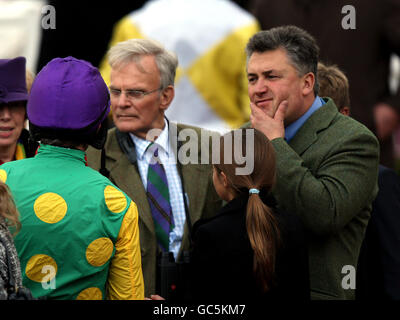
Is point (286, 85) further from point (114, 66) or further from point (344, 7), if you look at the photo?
point (344, 7)

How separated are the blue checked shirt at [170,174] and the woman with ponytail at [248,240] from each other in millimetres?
674

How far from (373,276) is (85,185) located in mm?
1804

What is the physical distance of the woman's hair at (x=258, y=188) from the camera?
3379 millimetres

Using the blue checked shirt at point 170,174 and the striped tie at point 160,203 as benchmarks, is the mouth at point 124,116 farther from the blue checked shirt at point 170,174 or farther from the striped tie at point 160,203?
the striped tie at point 160,203

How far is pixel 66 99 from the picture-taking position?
333cm

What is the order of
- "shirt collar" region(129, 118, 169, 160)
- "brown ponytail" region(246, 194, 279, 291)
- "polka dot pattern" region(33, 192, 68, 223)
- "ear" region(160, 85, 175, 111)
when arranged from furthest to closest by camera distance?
"ear" region(160, 85, 175, 111)
"shirt collar" region(129, 118, 169, 160)
"brown ponytail" region(246, 194, 279, 291)
"polka dot pattern" region(33, 192, 68, 223)

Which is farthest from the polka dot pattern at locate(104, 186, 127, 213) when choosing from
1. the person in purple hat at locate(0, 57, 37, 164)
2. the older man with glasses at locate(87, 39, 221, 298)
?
the person in purple hat at locate(0, 57, 37, 164)

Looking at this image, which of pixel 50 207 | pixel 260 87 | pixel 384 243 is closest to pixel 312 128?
pixel 260 87

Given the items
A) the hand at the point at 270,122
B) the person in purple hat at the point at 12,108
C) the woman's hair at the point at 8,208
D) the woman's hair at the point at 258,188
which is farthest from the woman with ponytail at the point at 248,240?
the person in purple hat at the point at 12,108

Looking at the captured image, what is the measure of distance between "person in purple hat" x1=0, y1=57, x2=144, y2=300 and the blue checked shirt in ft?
2.43

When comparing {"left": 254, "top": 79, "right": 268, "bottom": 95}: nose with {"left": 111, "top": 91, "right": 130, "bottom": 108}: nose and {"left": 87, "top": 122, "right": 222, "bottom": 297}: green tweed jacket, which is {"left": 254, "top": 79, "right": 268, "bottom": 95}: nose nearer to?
{"left": 87, "top": 122, "right": 222, "bottom": 297}: green tweed jacket

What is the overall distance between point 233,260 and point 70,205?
2.19ft

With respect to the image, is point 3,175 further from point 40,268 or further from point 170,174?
Answer: point 170,174

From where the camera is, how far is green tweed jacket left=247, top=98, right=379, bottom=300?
12.4 ft
